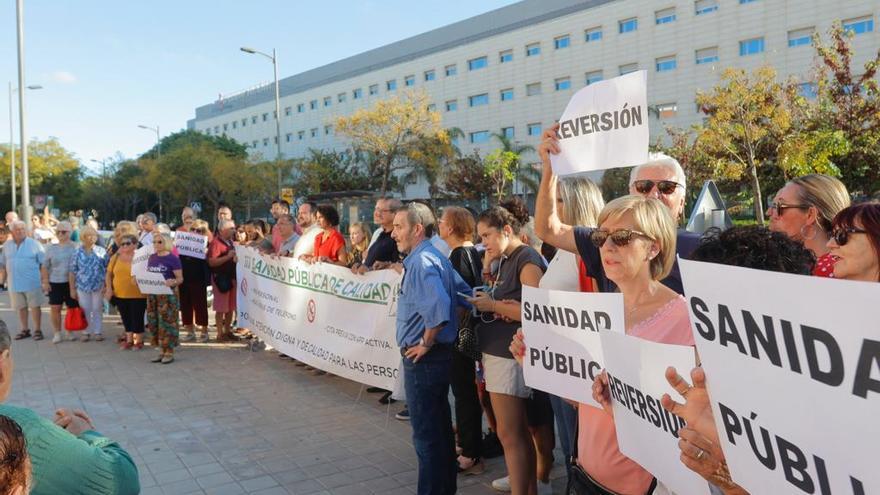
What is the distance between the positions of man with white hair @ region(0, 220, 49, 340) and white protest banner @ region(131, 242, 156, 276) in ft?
7.88

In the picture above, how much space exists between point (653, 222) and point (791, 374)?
115 centimetres

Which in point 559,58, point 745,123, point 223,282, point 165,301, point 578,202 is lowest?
point 165,301

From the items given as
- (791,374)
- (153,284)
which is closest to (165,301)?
(153,284)

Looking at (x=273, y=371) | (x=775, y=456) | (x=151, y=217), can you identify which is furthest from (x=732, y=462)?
(x=151, y=217)

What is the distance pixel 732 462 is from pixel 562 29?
5225 cm

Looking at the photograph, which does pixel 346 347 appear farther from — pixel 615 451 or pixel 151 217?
pixel 151 217

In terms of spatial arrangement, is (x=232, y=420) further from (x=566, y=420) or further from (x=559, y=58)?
(x=559, y=58)

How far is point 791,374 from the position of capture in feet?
4.44

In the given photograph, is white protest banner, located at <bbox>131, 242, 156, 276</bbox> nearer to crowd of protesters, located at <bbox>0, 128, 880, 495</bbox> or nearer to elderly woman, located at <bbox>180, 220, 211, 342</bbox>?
elderly woman, located at <bbox>180, 220, 211, 342</bbox>

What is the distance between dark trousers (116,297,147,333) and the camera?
930cm

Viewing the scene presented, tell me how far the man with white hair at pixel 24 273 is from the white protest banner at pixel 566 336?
969 cm

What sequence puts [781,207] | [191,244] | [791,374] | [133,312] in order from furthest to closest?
[191,244], [133,312], [781,207], [791,374]

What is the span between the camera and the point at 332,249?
7.31 metres

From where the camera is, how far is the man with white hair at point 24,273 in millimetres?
10172
